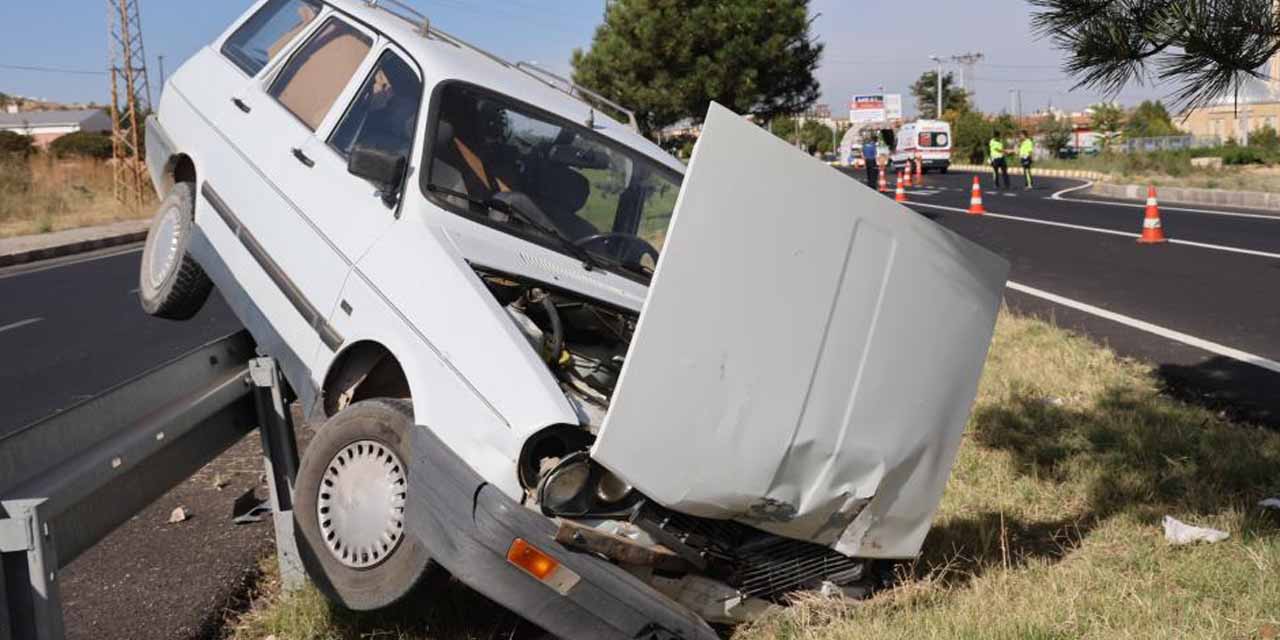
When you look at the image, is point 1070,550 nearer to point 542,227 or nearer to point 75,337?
point 542,227

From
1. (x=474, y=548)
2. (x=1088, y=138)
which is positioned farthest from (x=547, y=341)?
(x=1088, y=138)

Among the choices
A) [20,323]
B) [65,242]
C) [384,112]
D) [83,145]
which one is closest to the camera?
[384,112]

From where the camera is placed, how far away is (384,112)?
5297 mm

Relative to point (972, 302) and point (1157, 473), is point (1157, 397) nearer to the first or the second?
point (1157, 473)

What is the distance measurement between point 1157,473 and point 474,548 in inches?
140

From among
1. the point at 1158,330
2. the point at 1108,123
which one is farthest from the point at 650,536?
the point at 1108,123

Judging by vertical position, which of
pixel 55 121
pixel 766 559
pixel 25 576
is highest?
pixel 55 121

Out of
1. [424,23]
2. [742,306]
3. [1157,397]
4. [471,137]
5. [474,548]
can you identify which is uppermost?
[424,23]

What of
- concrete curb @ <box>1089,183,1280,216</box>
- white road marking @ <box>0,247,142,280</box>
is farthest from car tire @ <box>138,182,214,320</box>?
concrete curb @ <box>1089,183,1280,216</box>

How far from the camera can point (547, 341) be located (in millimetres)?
4512

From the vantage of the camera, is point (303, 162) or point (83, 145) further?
point (83, 145)

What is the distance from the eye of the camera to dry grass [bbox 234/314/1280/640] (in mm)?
3963

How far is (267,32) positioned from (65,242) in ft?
63.7

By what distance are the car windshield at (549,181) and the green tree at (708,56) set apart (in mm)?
20305
